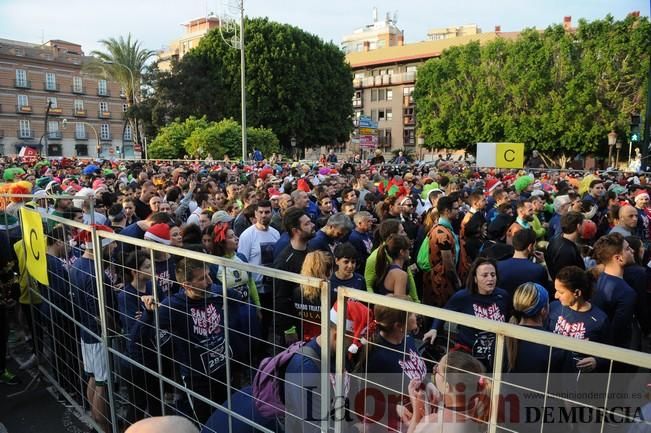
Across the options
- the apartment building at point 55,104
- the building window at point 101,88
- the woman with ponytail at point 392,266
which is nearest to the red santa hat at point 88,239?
the woman with ponytail at point 392,266

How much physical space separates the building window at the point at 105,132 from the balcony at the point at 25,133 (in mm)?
9701

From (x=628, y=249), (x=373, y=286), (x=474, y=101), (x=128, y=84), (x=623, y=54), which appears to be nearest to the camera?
(x=628, y=249)

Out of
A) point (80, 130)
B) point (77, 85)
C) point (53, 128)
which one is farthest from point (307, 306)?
point (77, 85)

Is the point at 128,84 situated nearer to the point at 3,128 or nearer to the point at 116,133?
the point at 3,128

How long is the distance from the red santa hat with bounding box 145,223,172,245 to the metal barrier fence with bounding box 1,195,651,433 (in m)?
0.67

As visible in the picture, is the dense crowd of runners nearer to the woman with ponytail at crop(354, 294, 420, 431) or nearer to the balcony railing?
the woman with ponytail at crop(354, 294, 420, 431)

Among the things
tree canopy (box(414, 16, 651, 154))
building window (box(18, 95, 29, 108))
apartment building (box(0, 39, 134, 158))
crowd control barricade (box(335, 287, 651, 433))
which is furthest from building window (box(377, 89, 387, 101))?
crowd control barricade (box(335, 287, 651, 433))

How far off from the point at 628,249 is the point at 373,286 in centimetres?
216

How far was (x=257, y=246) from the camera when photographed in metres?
5.42

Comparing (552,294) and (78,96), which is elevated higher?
(78,96)

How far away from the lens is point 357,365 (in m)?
2.30

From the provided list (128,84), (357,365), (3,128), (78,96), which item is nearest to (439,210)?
(357,365)

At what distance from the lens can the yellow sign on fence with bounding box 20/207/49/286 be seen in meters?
3.82

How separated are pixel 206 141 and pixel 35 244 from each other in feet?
69.1
